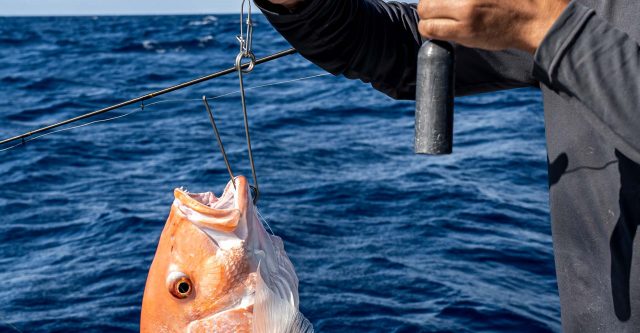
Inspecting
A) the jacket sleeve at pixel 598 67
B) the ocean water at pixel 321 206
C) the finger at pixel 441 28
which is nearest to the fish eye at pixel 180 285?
the finger at pixel 441 28

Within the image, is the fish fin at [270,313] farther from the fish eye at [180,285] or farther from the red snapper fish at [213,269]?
the fish eye at [180,285]

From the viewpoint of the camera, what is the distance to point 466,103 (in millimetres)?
11398

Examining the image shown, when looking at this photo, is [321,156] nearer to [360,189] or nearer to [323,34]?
[360,189]

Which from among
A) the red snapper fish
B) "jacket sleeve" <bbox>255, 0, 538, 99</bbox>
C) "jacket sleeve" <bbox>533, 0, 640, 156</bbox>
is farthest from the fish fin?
"jacket sleeve" <bbox>533, 0, 640, 156</bbox>

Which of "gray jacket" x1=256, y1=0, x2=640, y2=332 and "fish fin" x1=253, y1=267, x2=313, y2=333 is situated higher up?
"gray jacket" x1=256, y1=0, x2=640, y2=332

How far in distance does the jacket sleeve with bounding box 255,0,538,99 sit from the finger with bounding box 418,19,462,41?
0.73 m

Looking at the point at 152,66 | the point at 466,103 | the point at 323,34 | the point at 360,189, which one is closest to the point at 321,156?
the point at 360,189

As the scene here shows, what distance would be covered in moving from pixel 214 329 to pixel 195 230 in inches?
10.4

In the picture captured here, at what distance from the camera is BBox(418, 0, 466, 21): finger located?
4.11 ft

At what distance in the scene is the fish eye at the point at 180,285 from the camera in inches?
83.1

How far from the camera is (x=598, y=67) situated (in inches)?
47.6

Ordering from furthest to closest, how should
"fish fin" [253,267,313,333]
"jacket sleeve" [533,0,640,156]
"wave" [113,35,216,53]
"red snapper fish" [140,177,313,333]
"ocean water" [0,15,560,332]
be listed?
"wave" [113,35,216,53] → "ocean water" [0,15,560,332] → "red snapper fish" [140,177,313,333] → "fish fin" [253,267,313,333] → "jacket sleeve" [533,0,640,156]

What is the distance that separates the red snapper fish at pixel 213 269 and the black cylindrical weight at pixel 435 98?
27.7 inches

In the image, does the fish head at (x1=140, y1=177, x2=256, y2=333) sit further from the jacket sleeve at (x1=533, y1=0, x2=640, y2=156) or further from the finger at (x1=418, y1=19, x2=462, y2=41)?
the jacket sleeve at (x1=533, y1=0, x2=640, y2=156)
